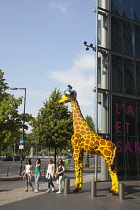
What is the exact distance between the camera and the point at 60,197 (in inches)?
454

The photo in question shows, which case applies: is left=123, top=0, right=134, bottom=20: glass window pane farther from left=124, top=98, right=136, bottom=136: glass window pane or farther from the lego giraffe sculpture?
the lego giraffe sculpture

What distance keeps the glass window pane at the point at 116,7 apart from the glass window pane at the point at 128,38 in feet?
3.71

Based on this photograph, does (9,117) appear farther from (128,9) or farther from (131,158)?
(128,9)

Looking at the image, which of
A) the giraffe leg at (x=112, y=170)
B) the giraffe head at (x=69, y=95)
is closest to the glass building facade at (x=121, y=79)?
the giraffe head at (x=69, y=95)

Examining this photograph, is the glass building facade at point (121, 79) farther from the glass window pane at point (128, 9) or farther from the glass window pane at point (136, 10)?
the glass window pane at point (136, 10)

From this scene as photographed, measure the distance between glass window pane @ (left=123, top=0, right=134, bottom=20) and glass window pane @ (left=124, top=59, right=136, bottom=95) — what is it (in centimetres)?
441

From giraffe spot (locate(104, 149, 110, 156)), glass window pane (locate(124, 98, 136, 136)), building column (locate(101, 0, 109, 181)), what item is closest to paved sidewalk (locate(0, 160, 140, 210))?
giraffe spot (locate(104, 149, 110, 156))

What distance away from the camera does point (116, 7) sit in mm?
22453

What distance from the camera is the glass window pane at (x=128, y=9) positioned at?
22.9 metres

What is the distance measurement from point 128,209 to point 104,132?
36.2ft

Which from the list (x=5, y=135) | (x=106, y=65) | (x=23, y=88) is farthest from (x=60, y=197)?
(x=23, y=88)

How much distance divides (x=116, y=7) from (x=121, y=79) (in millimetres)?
6714

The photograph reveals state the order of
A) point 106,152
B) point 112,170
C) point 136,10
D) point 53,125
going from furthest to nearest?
point 53,125
point 136,10
point 106,152
point 112,170

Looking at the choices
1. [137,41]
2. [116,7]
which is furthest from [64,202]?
[116,7]
